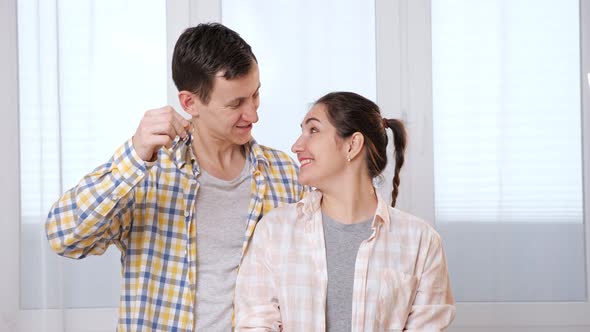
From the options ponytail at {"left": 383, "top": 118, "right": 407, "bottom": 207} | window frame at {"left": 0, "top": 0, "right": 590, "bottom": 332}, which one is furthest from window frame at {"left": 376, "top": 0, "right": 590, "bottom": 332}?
ponytail at {"left": 383, "top": 118, "right": 407, "bottom": 207}

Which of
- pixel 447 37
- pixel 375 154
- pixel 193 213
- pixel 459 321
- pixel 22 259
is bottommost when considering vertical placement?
pixel 459 321

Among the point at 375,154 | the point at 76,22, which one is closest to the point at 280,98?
the point at 76,22

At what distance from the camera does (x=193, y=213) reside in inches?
73.6

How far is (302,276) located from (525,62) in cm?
168

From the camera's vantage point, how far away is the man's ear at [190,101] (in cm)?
192

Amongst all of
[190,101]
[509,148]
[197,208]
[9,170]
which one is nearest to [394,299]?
[197,208]

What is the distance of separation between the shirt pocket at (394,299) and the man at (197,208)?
36 centimetres

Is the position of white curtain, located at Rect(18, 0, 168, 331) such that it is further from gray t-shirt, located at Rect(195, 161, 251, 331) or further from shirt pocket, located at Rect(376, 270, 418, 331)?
shirt pocket, located at Rect(376, 270, 418, 331)

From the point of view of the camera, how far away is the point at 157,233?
6.17 feet

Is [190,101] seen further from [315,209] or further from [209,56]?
[315,209]

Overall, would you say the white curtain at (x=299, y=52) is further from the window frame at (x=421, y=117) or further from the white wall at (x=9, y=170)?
the white wall at (x=9, y=170)

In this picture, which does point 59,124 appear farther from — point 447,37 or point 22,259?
point 447,37

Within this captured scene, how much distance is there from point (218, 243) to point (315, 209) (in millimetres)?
261

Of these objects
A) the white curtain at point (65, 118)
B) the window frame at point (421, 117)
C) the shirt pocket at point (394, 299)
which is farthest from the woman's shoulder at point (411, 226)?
the white curtain at point (65, 118)
